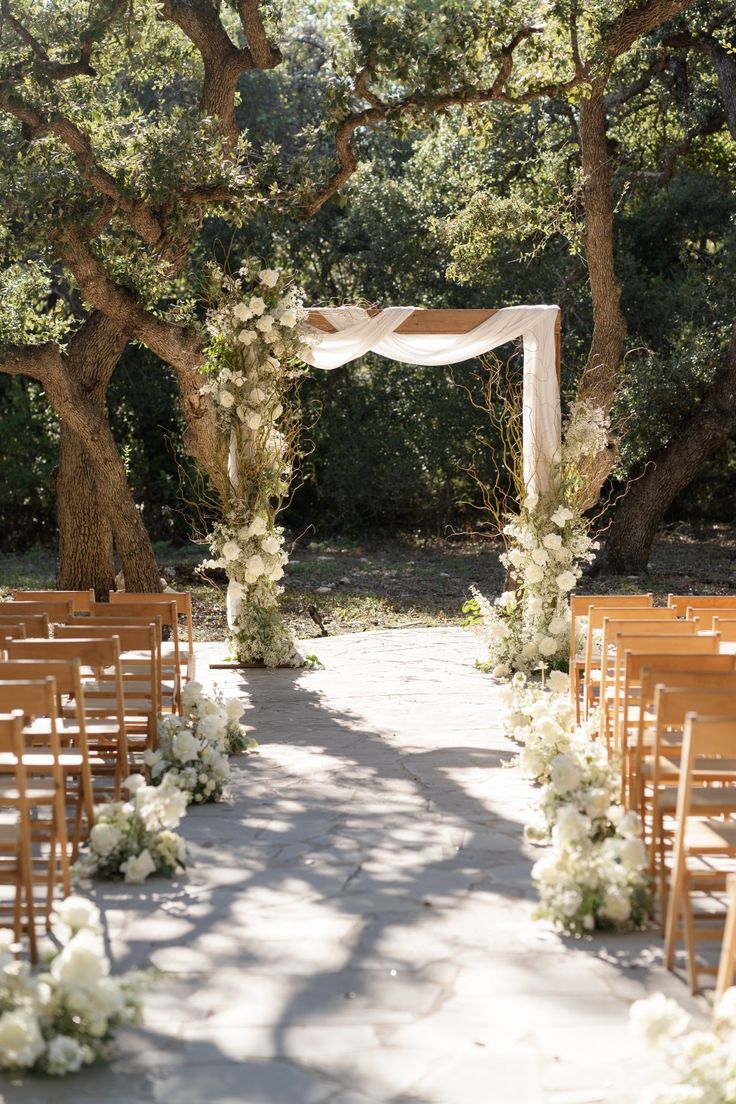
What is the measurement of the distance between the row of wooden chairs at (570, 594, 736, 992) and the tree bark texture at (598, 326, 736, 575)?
8.98 m

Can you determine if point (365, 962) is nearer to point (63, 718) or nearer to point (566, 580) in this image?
point (63, 718)

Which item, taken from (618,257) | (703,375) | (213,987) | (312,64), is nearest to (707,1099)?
(213,987)

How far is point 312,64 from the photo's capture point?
67.2 feet

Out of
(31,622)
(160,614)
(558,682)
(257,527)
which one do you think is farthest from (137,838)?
(257,527)

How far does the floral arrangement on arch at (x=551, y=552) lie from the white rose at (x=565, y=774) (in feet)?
14.0

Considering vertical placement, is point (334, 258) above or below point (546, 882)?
above

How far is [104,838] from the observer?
452 centimetres

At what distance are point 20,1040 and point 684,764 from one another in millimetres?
1947

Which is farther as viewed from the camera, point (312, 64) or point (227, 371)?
point (312, 64)

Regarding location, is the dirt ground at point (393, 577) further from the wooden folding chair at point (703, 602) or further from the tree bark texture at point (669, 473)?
the wooden folding chair at point (703, 602)

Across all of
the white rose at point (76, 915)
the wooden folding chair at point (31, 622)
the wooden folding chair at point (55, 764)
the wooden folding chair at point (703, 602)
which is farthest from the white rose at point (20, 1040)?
the wooden folding chair at point (703, 602)

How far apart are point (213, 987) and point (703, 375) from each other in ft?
43.6

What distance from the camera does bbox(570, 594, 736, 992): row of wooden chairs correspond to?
3.71 m

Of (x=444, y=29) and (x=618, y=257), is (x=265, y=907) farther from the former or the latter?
(x=618, y=257)
